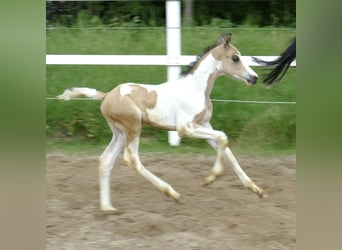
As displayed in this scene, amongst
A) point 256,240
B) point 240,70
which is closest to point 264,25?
point 240,70

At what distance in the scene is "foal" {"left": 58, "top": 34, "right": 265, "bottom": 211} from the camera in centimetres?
369

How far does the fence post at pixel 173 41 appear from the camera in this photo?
5.47 m

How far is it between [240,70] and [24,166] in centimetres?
188

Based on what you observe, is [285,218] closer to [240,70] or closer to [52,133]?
[240,70]

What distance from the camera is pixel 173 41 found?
555 cm

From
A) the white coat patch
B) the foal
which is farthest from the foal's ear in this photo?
the white coat patch

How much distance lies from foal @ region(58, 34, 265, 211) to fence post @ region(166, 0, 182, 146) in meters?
1.61

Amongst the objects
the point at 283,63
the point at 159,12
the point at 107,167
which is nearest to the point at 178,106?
the point at 107,167

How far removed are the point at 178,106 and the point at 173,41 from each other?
1.94m

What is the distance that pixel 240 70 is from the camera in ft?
12.2

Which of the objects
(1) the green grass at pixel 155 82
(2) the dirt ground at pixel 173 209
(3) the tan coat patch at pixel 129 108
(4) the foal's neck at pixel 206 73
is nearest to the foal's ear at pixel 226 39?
(4) the foal's neck at pixel 206 73

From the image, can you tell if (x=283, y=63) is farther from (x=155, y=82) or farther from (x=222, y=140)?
(x=155, y=82)

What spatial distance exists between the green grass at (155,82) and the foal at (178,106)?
5.35 feet

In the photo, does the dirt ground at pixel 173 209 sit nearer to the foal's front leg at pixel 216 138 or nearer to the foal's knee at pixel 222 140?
the foal's front leg at pixel 216 138
